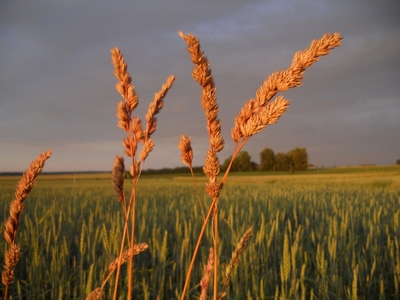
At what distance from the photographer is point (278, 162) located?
63656 mm

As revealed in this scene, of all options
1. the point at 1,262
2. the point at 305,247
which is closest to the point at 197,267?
the point at 305,247

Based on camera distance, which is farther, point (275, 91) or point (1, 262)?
point (1, 262)

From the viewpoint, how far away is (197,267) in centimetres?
334

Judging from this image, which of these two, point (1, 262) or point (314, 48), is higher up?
point (314, 48)

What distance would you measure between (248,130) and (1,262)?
3571mm

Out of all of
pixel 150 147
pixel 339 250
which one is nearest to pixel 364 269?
pixel 339 250

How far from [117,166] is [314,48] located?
18.9 inches

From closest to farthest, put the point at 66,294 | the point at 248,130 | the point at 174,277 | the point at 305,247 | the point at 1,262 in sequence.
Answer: the point at 248,130 < the point at 66,294 < the point at 174,277 < the point at 1,262 < the point at 305,247

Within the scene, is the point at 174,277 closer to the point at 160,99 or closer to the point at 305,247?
the point at 305,247

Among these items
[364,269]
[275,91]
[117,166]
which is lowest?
[364,269]

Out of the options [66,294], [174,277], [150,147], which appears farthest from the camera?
[174,277]

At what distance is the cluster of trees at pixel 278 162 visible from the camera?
60969 mm

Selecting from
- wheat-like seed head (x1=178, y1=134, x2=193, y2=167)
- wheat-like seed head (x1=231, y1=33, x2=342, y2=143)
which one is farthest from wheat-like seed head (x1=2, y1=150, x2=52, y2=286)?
wheat-like seed head (x1=231, y1=33, x2=342, y2=143)

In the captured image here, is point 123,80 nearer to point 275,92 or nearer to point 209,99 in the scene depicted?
point 209,99
